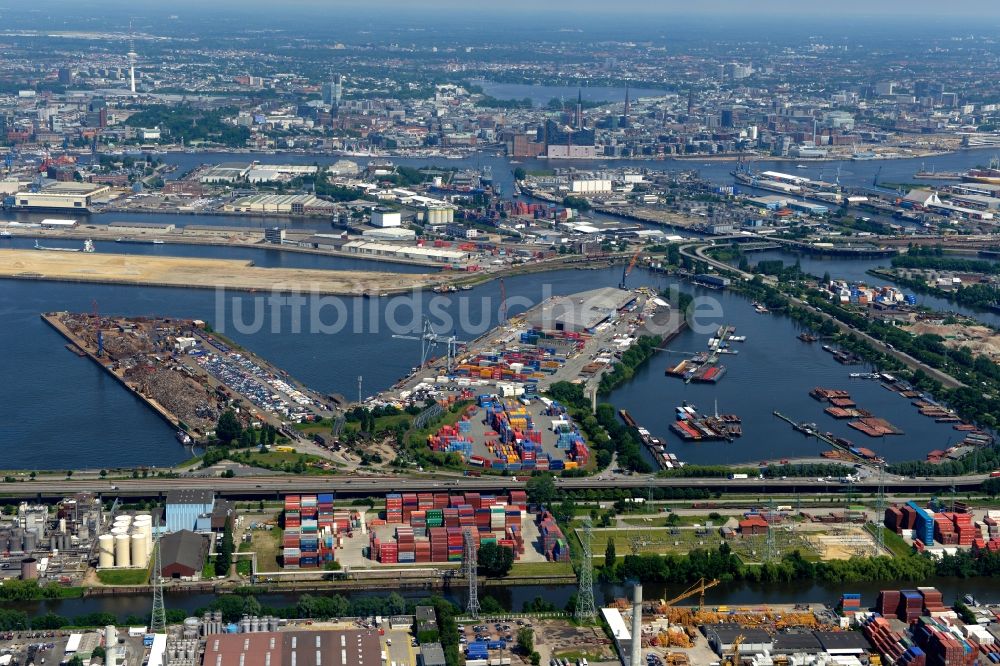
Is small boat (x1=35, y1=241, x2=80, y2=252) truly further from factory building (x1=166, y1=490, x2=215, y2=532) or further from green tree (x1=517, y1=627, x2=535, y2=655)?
green tree (x1=517, y1=627, x2=535, y2=655)

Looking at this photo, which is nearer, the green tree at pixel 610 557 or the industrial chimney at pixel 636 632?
the industrial chimney at pixel 636 632

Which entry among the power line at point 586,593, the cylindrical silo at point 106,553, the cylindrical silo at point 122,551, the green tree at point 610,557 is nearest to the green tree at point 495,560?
the power line at point 586,593

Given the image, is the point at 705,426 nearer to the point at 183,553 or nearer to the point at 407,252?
the point at 183,553

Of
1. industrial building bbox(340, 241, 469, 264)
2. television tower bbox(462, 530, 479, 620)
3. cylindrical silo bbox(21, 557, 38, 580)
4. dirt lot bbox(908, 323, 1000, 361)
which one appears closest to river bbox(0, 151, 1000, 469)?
industrial building bbox(340, 241, 469, 264)

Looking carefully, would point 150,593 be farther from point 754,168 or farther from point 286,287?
point 754,168

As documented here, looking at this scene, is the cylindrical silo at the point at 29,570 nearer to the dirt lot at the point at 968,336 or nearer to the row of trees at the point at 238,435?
the row of trees at the point at 238,435

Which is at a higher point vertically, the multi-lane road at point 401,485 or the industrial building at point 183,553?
the industrial building at point 183,553
